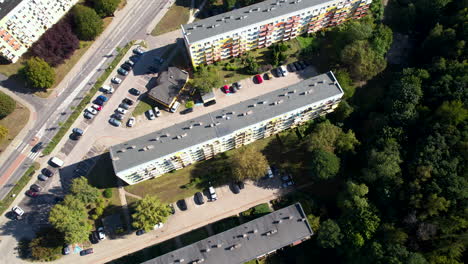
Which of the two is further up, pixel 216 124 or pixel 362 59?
pixel 362 59

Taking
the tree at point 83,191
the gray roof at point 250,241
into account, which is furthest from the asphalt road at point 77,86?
the gray roof at point 250,241

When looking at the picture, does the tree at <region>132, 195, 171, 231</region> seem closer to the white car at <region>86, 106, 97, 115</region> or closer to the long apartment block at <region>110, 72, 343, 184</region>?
the long apartment block at <region>110, 72, 343, 184</region>

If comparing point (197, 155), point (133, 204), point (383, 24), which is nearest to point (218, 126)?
point (197, 155)

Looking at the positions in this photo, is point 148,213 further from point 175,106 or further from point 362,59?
point 362,59

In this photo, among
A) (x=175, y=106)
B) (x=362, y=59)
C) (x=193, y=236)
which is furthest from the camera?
(x=175, y=106)

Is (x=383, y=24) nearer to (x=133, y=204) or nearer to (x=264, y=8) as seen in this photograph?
(x=264, y=8)

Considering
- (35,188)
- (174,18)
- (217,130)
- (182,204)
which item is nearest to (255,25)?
(174,18)

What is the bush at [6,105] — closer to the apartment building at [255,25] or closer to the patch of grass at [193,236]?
the apartment building at [255,25]
